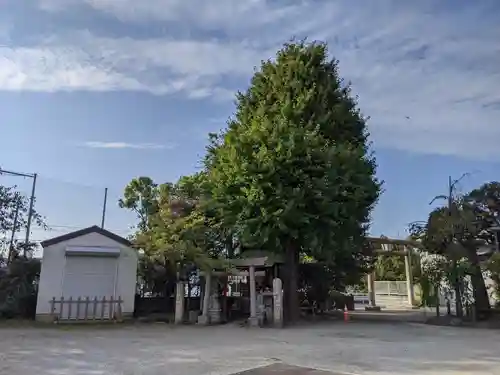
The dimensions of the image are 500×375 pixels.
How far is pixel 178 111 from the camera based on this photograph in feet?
46.1

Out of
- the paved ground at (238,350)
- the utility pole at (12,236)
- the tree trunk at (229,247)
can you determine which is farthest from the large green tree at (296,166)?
the utility pole at (12,236)

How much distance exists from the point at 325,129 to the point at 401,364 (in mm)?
9757

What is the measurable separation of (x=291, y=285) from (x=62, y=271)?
746 centimetres

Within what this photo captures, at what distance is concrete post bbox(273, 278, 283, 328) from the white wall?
477cm

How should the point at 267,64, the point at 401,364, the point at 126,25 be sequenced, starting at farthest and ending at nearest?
1. the point at 267,64
2. the point at 126,25
3. the point at 401,364

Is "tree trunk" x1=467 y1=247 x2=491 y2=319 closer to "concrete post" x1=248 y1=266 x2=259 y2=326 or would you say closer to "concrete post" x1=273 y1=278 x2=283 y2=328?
"concrete post" x1=273 y1=278 x2=283 y2=328

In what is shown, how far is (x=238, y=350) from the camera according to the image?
8.67 meters

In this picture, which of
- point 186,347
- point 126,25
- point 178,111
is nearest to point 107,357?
point 186,347

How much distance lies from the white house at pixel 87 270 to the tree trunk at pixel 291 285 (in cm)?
511

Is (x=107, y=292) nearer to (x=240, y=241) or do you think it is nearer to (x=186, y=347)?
(x=240, y=241)

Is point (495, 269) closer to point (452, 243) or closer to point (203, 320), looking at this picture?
point (452, 243)

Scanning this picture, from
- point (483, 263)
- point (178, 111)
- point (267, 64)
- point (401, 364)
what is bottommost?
point (401, 364)

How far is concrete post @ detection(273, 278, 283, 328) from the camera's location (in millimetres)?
13409

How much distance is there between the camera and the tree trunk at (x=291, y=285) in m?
15.1
